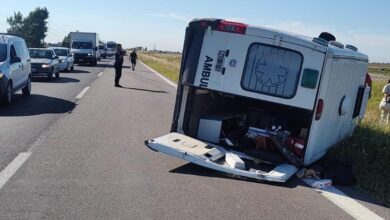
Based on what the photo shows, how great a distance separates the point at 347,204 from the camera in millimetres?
5555

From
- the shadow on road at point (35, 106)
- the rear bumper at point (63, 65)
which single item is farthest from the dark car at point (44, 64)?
the shadow on road at point (35, 106)

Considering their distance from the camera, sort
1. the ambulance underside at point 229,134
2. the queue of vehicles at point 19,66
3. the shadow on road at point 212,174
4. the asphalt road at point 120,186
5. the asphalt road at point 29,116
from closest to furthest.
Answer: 1. the asphalt road at point 120,186
2. the shadow on road at point 212,174
3. the ambulance underside at point 229,134
4. the asphalt road at point 29,116
5. the queue of vehicles at point 19,66

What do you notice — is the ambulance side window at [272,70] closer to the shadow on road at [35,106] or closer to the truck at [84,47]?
the shadow on road at [35,106]

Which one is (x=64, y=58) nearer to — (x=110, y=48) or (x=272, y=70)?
(x=272, y=70)

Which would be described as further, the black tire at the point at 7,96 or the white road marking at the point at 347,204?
the black tire at the point at 7,96

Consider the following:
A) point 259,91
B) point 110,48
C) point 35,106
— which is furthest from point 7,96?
point 110,48

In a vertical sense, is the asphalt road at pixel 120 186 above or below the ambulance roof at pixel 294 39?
below

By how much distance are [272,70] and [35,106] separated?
26.2 ft

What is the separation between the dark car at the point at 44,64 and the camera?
73.8 ft

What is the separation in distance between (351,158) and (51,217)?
202 inches

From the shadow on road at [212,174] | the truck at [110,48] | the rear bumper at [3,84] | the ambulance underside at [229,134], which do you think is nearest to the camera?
the shadow on road at [212,174]

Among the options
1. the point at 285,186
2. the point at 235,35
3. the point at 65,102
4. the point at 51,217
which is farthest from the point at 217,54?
the point at 65,102

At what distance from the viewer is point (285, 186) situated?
20.3 feet

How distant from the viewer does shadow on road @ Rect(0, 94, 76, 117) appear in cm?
1177
